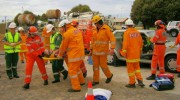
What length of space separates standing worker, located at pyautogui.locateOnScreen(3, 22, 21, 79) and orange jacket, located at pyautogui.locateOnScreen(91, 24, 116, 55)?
2909 millimetres

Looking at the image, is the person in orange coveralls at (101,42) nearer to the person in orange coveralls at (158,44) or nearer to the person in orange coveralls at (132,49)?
the person in orange coveralls at (132,49)

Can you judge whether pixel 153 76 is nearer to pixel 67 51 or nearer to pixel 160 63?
pixel 160 63

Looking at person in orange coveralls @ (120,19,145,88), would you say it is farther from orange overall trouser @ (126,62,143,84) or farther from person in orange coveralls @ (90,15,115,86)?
person in orange coveralls @ (90,15,115,86)

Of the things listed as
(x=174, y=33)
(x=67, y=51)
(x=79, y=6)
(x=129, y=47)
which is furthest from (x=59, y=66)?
(x=79, y=6)

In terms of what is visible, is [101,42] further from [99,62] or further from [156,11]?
[156,11]

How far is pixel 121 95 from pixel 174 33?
2587cm

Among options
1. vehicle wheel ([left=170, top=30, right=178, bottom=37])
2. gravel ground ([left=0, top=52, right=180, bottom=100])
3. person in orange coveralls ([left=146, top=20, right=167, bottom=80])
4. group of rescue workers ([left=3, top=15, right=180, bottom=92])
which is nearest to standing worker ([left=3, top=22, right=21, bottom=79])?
gravel ground ([left=0, top=52, right=180, bottom=100])

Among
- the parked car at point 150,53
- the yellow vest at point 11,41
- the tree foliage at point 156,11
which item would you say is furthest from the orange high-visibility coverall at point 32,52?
the tree foliage at point 156,11

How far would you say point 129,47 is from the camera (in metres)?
8.14

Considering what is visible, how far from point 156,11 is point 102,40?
37.3 m

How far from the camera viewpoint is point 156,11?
144 ft

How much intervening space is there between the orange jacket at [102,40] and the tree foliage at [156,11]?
35739mm

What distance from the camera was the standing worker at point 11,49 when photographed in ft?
32.1

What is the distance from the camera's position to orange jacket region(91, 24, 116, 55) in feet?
27.1
